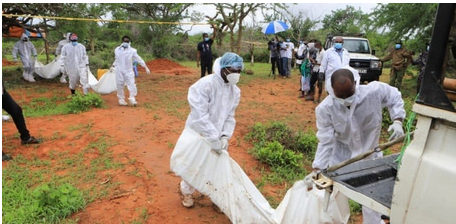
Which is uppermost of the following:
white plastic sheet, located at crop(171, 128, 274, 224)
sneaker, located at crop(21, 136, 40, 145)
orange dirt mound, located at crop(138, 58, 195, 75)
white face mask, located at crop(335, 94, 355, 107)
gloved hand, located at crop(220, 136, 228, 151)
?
white face mask, located at crop(335, 94, 355, 107)

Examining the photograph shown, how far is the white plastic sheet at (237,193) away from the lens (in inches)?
85.9

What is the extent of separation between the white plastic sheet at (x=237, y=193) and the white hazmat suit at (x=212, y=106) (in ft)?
0.34

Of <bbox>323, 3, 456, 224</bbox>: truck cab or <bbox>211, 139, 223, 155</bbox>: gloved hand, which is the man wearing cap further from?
<bbox>323, 3, 456, 224</bbox>: truck cab

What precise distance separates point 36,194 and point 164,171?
141 cm

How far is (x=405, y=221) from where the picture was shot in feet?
4.40

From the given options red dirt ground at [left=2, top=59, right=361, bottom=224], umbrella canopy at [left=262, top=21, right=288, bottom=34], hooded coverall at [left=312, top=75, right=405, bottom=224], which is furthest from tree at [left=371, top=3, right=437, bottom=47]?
hooded coverall at [left=312, top=75, right=405, bottom=224]

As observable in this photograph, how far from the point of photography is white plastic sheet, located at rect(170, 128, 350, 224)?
218 centimetres

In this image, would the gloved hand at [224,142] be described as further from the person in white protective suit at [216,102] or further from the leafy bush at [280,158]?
the leafy bush at [280,158]

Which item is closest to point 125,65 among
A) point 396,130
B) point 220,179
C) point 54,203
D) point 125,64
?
point 125,64

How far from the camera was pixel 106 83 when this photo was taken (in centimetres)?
759

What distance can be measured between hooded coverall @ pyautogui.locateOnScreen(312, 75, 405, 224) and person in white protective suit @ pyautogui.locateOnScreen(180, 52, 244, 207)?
83 centimetres

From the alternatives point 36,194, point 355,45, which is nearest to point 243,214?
point 36,194

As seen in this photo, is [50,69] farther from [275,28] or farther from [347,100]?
[347,100]

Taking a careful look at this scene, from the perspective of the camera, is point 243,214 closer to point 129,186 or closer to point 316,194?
point 316,194
